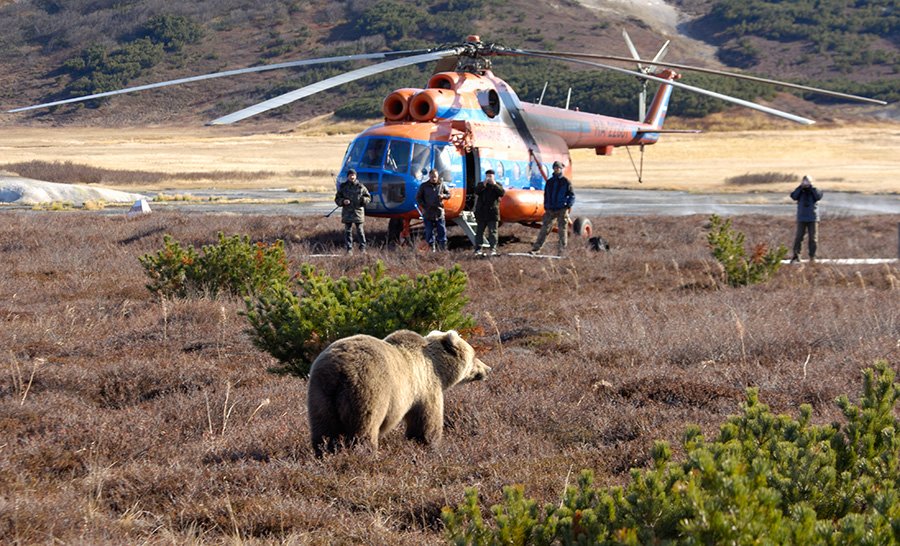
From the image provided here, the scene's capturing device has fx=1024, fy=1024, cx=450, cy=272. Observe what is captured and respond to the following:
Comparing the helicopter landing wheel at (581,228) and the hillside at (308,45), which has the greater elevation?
the hillside at (308,45)

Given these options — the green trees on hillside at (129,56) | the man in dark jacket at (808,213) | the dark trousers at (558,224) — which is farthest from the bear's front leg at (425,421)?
the green trees on hillside at (129,56)

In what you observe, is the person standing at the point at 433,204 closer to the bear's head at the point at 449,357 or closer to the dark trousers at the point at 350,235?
Answer: the dark trousers at the point at 350,235

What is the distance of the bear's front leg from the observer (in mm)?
6242

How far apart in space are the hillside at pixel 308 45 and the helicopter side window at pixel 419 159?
260 feet

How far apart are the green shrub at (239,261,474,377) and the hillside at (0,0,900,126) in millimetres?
89609

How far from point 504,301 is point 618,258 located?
5465mm

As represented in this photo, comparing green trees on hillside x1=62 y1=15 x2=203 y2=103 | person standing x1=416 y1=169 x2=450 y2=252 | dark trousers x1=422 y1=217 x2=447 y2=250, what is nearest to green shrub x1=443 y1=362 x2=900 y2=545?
person standing x1=416 y1=169 x2=450 y2=252

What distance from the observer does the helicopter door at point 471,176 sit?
19297 millimetres

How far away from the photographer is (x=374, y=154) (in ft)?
60.5

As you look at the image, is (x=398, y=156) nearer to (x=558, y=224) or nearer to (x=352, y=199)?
(x=352, y=199)

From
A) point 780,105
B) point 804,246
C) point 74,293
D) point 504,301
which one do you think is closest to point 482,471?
point 504,301

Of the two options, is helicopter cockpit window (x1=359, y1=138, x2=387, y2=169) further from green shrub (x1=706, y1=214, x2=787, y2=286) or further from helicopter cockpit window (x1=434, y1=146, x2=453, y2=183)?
green shrub (x1=706, y1=214, x2=787, y2=286)

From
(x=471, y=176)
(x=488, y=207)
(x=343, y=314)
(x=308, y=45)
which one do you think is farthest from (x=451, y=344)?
(x=308, y=45)

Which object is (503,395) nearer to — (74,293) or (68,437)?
(68,437)
